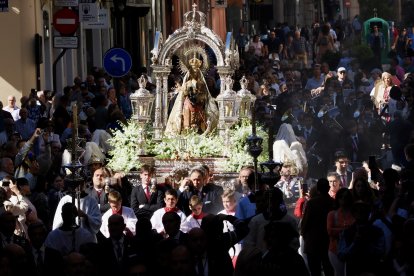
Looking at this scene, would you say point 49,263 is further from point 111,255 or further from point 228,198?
point 228,198

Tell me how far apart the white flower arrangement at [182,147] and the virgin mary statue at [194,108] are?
263 mm

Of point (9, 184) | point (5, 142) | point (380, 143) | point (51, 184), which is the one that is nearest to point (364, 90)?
point (380, 143)

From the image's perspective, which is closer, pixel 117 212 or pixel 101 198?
pixel 117 212

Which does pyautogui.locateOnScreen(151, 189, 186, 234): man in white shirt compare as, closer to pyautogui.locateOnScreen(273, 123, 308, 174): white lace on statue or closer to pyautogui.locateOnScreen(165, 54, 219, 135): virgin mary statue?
pyautogui.locateOnScreen(273, 123, 308, 174): white lace on statue

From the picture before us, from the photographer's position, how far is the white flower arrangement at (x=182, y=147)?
27516 mm

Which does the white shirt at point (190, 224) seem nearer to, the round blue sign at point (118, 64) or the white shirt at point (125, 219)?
the white shirt at point (125, 219)

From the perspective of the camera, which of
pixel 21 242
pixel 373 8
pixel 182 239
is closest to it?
pixel 182 239

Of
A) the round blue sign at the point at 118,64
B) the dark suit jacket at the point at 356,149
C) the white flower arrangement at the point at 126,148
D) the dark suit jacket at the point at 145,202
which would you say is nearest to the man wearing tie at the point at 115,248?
the dark suit jacket at the point at 145,202

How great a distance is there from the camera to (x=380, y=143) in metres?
30.7

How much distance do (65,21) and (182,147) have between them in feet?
24.9

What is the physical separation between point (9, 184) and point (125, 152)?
6.82m

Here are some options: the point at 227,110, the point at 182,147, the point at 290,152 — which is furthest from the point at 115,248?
the point at 227,110

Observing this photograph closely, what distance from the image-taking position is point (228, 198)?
67.6 feet

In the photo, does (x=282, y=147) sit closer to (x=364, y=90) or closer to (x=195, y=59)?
(x=195, y=59)
